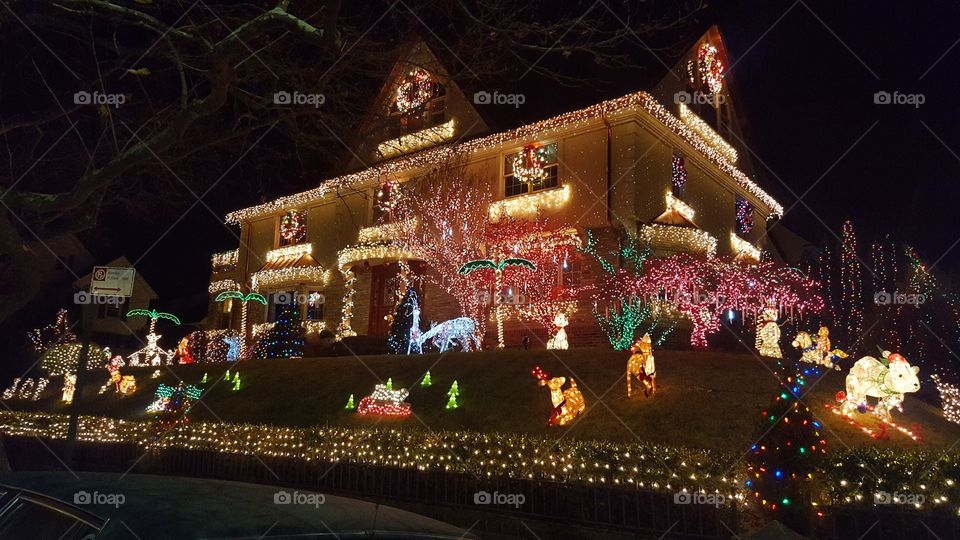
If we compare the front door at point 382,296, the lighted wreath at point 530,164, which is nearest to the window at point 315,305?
the front door at point 382,296

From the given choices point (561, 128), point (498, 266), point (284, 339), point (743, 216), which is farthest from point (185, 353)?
point (743, 216)

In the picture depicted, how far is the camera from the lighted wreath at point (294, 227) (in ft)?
96.2

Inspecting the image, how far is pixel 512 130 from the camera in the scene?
836 inches

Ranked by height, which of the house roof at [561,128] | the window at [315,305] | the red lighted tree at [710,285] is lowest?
the red lighted tree at [710,285]

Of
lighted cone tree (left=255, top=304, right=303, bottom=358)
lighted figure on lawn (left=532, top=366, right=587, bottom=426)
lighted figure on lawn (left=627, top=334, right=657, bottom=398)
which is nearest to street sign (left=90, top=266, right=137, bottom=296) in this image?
lighted figure on lawn (left=532, top=366, right=587, bottom=426)

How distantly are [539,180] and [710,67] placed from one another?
8.53m

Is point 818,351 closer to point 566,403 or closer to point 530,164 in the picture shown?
point 566,403

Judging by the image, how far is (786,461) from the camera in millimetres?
7273

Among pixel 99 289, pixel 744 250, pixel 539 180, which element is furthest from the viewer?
pixel 744 250

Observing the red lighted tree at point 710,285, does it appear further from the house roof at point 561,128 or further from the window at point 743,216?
the window at point 743,216

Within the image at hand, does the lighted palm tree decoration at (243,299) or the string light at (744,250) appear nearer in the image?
the string light at (744,250)

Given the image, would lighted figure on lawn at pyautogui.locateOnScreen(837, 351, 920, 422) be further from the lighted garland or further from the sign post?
the sign post

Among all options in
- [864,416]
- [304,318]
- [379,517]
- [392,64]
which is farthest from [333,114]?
[304,318]

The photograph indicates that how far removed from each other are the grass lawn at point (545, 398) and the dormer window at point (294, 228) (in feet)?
36.8
